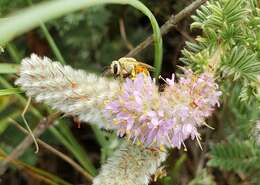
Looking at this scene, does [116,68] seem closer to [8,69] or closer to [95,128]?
[8,69]

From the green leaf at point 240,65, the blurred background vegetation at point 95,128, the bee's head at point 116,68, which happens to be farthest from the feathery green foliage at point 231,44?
the blurred background vegetation at point 95,128

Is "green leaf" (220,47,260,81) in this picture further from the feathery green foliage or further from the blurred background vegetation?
the blurred background vegetation

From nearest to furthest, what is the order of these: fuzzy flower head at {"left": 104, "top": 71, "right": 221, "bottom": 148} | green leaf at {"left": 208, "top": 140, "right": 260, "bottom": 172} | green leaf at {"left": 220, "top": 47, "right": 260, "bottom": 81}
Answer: fuzzy flower head at {"left": 104, "top": 71, "right": 221, "bottom": 148} → green leaf at {"left": 220, "top": 47, "right": 260, "bottom": 81} → green leaf at {"left": 208, "top": 140, "right": 260, "bottom": 172}

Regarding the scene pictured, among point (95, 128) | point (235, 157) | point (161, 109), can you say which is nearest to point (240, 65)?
point (161, 109)

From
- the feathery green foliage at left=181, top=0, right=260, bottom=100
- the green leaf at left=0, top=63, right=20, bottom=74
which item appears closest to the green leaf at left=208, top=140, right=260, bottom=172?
the feathery green foliage at left=181, top=0, right=260, bottom=100

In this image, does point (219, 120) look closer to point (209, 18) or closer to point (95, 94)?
point (209, 18)

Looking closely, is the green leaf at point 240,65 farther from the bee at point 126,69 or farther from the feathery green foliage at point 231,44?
the bee at point 126,69
